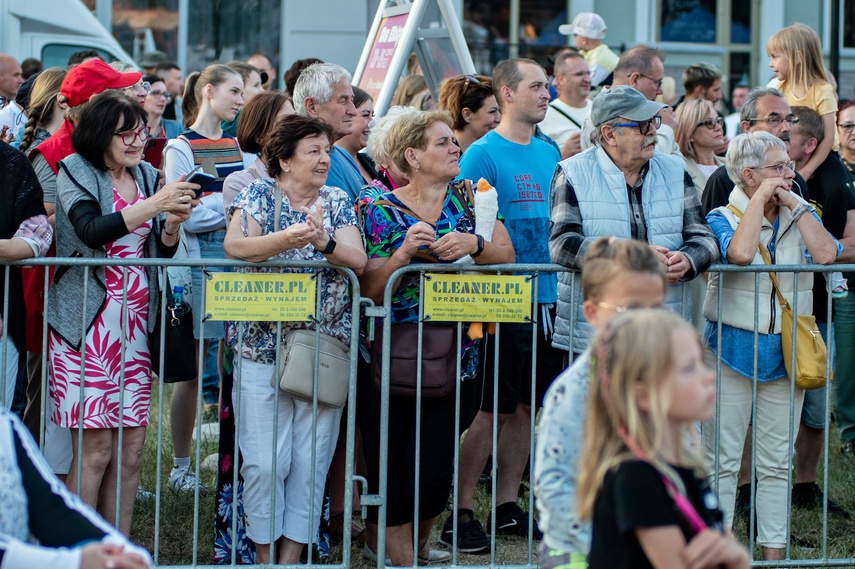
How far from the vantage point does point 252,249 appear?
189 inches

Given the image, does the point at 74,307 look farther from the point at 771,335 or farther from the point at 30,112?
the point at 771,335

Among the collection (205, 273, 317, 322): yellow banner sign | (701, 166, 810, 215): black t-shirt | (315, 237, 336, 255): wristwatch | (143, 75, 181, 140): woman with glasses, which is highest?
(143, 75, 181, 140): woman with glasses

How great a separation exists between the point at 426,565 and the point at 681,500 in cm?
278

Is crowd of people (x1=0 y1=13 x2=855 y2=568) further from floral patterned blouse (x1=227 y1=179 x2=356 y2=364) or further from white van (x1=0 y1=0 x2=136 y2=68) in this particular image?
white van (x1=0 y1=0 x2=136 y2=68)

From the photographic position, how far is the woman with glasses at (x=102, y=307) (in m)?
4.97

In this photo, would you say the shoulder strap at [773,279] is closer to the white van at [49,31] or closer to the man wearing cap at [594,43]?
the man wearing cap at [594,43]

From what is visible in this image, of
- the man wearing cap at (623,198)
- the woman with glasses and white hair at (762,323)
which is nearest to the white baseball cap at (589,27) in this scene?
the woman with glasses and white hair at (762,323)

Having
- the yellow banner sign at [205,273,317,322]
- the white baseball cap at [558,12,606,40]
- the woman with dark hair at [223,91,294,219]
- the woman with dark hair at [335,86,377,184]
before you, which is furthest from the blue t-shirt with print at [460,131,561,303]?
the white baseball cap at [558,12,606,40]

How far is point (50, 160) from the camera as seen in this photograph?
546 cm

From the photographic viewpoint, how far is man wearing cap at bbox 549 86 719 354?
5.16 metres

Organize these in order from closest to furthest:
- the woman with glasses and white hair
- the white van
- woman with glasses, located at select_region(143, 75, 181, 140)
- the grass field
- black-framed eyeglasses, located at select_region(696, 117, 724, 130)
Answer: the woman with glasses and white hair
the grass field
black-framed eyeglasses, located at select_region(696, 117, 724, 130)
woman with glasses, located at select_region(143, 75, 181, 140)
the white van

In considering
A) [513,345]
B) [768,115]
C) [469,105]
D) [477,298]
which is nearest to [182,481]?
[513,345]

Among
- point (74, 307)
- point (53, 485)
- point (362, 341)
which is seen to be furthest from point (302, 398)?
point (53, 485)

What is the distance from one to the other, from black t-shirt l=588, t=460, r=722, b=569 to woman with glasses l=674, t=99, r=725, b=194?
13.4ft
